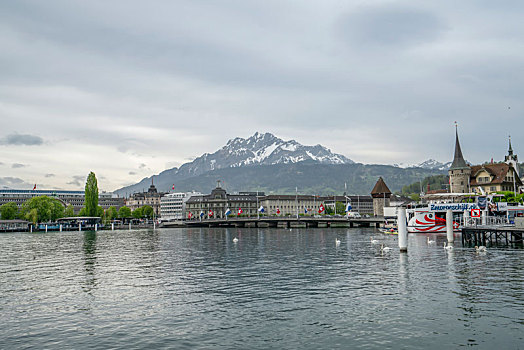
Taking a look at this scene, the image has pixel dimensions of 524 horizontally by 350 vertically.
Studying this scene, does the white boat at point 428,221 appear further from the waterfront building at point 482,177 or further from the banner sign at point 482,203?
the waterfront building at point 482,177

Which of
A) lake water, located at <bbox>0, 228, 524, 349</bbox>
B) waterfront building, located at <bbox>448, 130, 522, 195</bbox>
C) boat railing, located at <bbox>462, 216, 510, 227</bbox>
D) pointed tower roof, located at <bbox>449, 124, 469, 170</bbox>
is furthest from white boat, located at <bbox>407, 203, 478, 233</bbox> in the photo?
pointed tower roof, located at <bbox>449, 124, 469, 170</bbox>

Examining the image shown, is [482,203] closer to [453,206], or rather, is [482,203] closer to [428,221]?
[453,206]

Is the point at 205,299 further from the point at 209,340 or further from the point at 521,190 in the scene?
the point at 521,190

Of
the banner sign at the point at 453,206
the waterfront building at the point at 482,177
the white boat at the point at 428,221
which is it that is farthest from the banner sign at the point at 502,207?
the waterfront building at the point at 482,177

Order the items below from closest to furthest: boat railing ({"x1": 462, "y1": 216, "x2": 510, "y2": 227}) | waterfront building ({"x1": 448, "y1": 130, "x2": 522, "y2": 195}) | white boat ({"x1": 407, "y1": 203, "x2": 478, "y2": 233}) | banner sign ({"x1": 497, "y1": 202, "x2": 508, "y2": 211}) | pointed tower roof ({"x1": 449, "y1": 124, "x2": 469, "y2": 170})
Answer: boat railing ({"x1": 462, "y1": 216, "x2": 510, "y2": 227}), banner sign ({"x1": 497, "y1": 202, "x2": 508, "y2": 211}), white boat ({"x1": 407, "y1": 203, "x2": 478, "y2": 233}), waterfront building ({"x1": 448, "y1": 130, "x2": 522, "y2": 195}), pointed tower roof ({"x1": 449, "y1": 124, "x2": 469, "y2": 170})

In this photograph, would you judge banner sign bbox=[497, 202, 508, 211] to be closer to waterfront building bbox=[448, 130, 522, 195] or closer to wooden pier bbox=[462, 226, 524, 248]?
wooden pier bbox=[462, 226, 524, 248]

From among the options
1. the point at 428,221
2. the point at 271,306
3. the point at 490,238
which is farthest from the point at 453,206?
the point at 271,306

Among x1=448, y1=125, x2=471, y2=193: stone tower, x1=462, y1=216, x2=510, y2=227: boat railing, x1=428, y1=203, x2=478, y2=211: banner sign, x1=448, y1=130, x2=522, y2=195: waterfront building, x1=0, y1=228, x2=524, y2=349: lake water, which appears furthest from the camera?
x1=448, y1=125, x2=471, y2=193: stone tower

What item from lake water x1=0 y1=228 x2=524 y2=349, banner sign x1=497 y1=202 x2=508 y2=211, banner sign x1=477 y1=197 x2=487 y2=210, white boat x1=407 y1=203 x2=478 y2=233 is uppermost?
banner sign x1=477 y1=197 x2=487 y2=210

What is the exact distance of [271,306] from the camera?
2931 cm

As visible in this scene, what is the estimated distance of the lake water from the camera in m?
22.5

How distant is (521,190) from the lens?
15600 centimetres

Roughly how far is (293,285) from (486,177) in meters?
148

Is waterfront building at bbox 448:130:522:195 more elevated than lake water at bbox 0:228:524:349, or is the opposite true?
waterfront building at bbox 448:130:522:195
